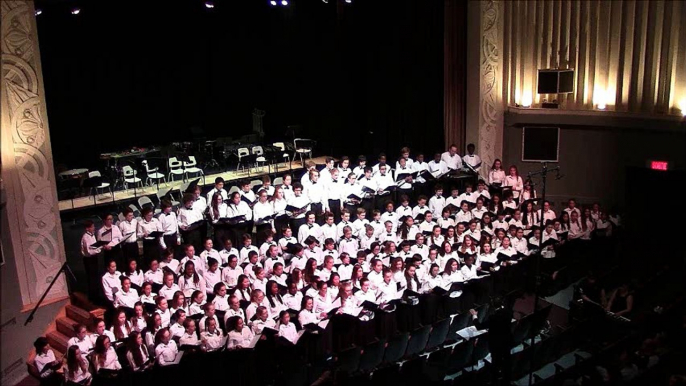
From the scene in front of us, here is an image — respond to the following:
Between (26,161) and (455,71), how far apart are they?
890 cm

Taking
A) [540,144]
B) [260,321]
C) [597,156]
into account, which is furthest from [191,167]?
[597,156]

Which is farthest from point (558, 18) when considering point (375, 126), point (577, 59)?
point (375, 126)

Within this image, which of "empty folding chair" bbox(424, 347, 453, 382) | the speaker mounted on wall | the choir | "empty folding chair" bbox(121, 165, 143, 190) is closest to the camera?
"empty folding chair" bbox(424, 347, 453, 382)

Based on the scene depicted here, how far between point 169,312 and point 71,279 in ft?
8.00

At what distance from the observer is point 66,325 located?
10.5 metres

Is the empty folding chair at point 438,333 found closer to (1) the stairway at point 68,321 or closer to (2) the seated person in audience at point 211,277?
(2) the seated person in audience at point 211,277

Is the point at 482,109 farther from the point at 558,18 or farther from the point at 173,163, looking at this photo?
the point at 173,163

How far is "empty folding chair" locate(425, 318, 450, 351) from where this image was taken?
975 centimetres

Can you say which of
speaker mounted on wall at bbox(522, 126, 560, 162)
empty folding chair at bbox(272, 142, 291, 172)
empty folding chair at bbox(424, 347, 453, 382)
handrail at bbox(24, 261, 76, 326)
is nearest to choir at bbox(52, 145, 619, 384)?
handrail at bbox(24, 261, 76, 326)

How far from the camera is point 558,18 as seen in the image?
47.4 feet

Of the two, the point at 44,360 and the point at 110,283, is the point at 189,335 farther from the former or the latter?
the point at 44,360

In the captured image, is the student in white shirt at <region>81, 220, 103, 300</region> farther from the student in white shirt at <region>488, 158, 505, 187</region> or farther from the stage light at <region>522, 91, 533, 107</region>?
the stage light at <region>522, 91, 533, 107</region>

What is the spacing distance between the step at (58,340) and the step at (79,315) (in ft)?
0.96

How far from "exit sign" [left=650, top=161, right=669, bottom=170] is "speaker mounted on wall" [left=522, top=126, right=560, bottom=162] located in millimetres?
1931
